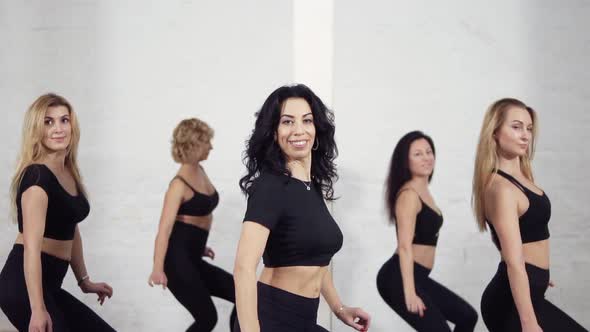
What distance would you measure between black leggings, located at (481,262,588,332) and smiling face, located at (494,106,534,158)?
0.56 m

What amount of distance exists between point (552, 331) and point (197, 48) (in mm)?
3967

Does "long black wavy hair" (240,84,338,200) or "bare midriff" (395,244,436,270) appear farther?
"bare midriff" (395,244,436,270)

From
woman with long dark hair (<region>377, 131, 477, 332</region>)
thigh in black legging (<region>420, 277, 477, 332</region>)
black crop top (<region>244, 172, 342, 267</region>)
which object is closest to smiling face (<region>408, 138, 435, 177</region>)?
woman with long dark hair (<region>377, 131, 477, 332</region>)

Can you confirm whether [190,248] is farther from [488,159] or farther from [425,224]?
[488,159]

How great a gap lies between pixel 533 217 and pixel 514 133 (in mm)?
441

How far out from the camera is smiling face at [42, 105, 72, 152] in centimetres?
356

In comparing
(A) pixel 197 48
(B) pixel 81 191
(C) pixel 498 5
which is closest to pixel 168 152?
(A) pixel 197 48

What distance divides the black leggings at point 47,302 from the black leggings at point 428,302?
6.32 feet

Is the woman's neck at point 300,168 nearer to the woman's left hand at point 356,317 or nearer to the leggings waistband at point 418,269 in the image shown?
the woman's left hand at point 356,317

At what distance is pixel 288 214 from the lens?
7.96 feet

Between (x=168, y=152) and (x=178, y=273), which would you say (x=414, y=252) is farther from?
(x=168, y=152)

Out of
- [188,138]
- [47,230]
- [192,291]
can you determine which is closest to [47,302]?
[47,230]

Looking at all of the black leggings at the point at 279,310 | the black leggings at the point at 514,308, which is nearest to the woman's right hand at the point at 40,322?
the black leggings at the point at 279,310

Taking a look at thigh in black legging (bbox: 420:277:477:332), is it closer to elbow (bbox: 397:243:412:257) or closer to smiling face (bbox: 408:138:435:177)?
elbow (bbox: 397:243:412:257)
